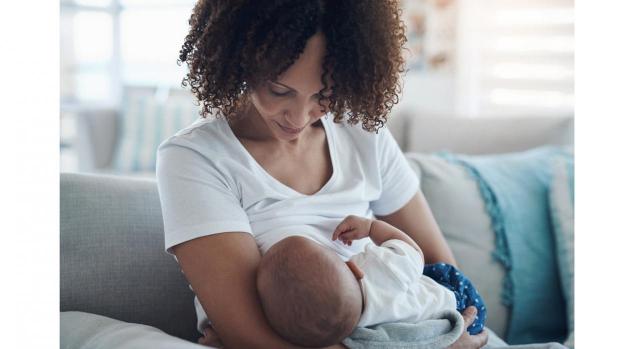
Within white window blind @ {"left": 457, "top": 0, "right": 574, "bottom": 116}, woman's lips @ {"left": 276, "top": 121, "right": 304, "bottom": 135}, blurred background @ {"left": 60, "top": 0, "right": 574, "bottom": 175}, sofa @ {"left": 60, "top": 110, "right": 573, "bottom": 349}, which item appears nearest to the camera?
woman's lips @ {"left": 276, "top": 121, "right": 304, "bottom": 135}

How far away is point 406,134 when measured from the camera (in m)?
2.60

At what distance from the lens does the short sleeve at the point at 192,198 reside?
994 millimetres

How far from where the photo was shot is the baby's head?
0.92 m

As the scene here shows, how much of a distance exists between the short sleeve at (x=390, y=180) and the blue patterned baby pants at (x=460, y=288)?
14cm

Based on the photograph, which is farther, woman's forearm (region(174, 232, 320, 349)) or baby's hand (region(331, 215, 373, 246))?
baby's hand (region(331, 215, 373, 246))

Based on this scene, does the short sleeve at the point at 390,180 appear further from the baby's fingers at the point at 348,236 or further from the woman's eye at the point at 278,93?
the woman's eye at the point at 278,93

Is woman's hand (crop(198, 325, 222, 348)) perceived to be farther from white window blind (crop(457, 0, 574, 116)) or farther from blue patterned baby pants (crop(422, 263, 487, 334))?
white window blind (crop(457, 0, 574, 116))

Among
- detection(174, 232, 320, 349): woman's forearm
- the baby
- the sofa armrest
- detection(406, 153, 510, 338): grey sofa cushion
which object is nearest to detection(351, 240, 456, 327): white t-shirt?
the baby

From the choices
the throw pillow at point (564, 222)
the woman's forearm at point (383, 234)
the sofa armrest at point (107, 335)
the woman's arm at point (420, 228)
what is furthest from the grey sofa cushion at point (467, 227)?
the sofa armrest at point (107, 335)

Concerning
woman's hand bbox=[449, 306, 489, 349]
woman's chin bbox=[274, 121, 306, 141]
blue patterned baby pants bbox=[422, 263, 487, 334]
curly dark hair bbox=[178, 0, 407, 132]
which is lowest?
woman's hand bbox=[449, 306, 489, 349]

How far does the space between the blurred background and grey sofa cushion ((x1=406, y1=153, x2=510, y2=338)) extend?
169 cm

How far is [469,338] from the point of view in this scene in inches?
42.8
